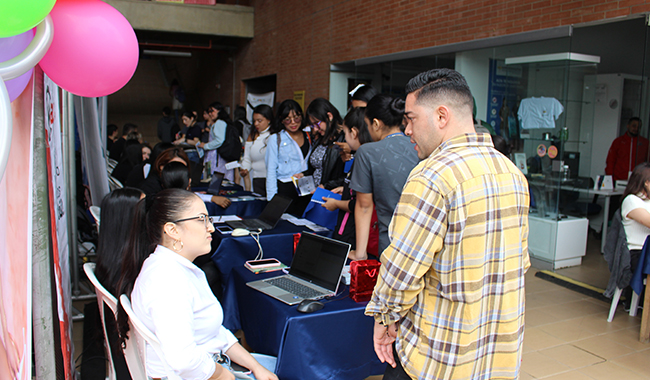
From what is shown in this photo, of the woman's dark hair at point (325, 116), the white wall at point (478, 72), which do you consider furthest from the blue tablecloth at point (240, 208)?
the white wall at point (478, 72)

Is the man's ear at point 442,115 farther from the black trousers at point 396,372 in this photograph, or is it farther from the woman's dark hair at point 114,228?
the woman's dark hair at point 114,228

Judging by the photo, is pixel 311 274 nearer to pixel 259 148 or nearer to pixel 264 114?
pixel 259 148

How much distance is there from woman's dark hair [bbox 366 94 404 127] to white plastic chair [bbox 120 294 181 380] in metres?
1.51

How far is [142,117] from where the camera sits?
15.8 m

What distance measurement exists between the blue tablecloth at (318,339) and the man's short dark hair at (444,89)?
40.0 inches

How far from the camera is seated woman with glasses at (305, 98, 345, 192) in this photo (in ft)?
13.0

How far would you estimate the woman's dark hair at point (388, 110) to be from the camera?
7.92 feet

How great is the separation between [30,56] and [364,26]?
6590 mm

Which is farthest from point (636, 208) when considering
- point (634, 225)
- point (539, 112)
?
point (539, 112)

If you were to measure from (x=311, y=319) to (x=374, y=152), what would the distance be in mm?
917

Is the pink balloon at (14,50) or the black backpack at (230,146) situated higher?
the pink balloon at (14,50)

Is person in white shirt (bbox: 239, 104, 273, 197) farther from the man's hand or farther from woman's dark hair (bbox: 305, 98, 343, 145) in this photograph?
the man's hand

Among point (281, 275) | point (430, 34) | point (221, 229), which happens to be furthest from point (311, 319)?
point (430, 34)

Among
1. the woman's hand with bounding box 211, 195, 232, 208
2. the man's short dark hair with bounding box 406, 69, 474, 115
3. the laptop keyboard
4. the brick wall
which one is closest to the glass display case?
the brick wall
